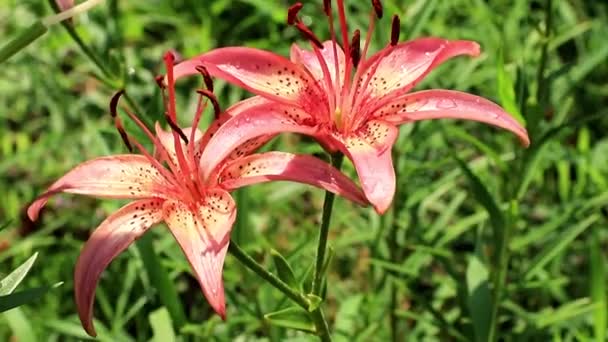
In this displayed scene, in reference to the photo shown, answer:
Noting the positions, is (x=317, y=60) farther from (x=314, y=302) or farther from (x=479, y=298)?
(x=479, y=298)

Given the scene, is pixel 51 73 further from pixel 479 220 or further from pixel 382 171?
pixel 382 171

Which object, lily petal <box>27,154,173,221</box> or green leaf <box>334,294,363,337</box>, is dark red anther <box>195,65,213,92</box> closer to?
lily petal <box>27,154,173,221</box>

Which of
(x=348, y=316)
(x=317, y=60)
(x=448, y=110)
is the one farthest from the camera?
(x=348, y=316)

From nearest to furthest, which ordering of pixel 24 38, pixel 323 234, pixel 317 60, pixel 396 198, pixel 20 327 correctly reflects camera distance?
pixel 24 38, pixel 323 234, pixel 317 60, pixel 20 327, pixel 396 198

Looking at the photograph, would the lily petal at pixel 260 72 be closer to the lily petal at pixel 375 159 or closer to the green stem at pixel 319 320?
the lily petal at pixel 375 159

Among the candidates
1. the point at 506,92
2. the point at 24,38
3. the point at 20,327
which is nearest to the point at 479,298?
the point at 506,92

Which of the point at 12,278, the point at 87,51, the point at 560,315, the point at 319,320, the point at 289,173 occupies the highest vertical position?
the point at 87,51

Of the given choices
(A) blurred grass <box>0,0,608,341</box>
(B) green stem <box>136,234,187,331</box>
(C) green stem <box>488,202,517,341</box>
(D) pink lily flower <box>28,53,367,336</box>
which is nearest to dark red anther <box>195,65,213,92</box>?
(D) pink lily flower <box>28,53,367,336</box>
